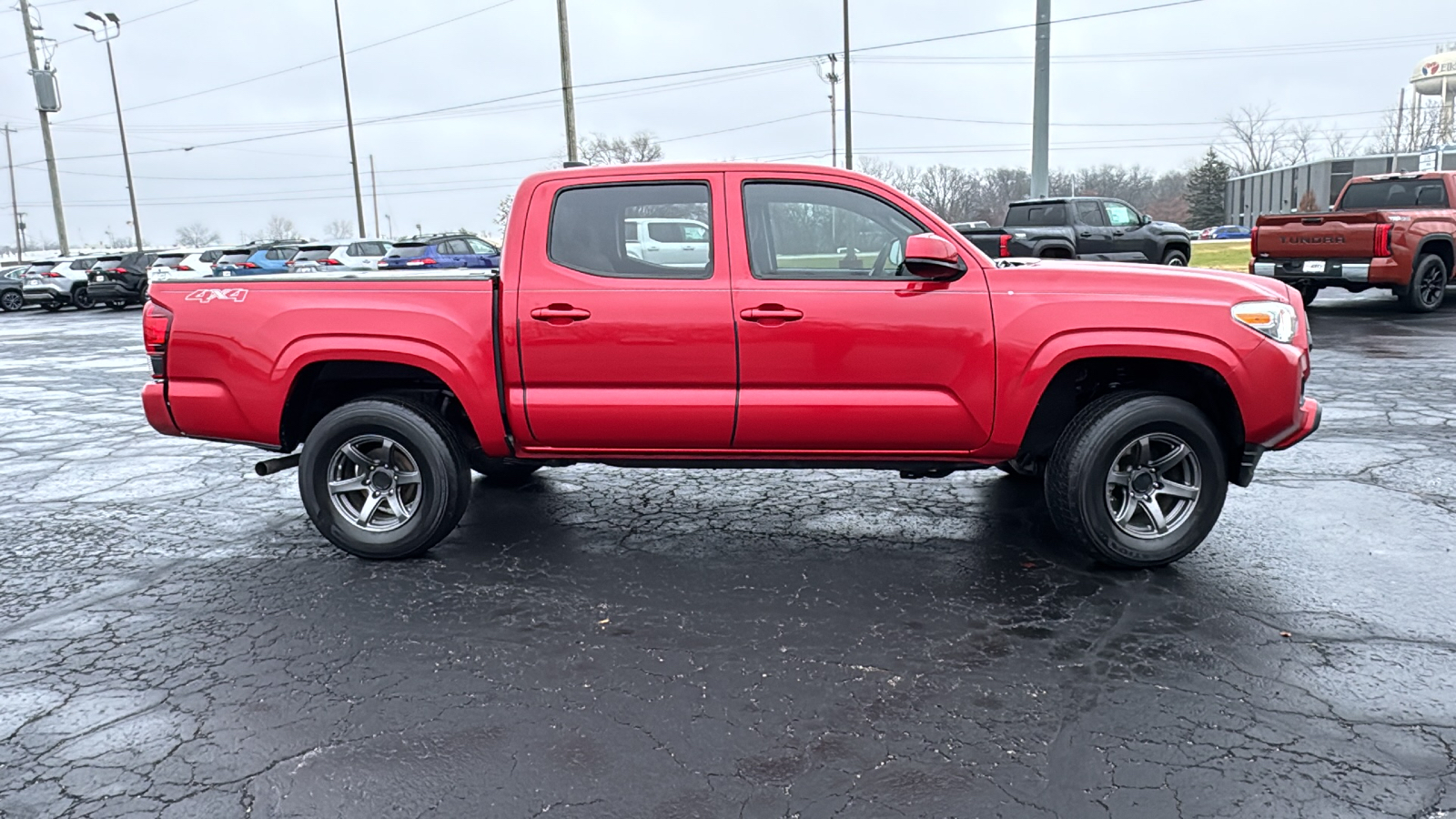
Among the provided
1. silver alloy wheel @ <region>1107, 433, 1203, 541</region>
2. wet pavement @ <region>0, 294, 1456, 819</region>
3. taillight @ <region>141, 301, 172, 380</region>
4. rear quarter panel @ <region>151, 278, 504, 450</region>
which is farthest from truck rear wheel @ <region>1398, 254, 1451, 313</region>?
taillight @ <region>141, 301, 172, 380</region>

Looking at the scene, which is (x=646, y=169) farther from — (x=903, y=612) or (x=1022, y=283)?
(x=903, y=612)

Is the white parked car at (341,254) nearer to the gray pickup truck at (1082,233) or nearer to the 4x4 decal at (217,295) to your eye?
the gray pickup truck at (1082,233)

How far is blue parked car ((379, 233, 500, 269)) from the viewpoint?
82.8 ft

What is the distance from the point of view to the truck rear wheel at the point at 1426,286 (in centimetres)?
1439

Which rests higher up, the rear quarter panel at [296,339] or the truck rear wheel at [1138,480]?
the rear quarter panel at [296,339]

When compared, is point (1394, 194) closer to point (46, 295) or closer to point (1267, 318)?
point (1267, 318)

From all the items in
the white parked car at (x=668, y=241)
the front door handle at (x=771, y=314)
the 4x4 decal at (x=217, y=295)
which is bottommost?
the front door handle at (x=771, y=314)

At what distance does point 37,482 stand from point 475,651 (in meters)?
4.94

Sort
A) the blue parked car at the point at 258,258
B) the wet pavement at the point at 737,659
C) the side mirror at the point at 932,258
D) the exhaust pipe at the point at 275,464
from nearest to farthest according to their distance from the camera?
the wet pavement at the point at 737,659 → the side mirror at the point at 932,258 → the exhaust pipe at the point at 275,464 → the blue parked car at the point at 258,258

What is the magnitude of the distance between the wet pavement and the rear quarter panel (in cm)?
80

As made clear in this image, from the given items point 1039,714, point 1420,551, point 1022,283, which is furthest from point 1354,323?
point 1039,714

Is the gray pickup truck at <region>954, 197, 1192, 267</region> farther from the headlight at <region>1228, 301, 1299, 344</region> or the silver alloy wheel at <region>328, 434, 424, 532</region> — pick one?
the silver alloy wheel at <region>328, 434, 424, 532</region>

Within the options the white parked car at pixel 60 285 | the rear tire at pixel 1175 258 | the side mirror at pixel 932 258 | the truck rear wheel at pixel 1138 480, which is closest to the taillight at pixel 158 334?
the side mirror at pixel 932 258

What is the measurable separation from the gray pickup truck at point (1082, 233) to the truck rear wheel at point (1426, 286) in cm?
524
